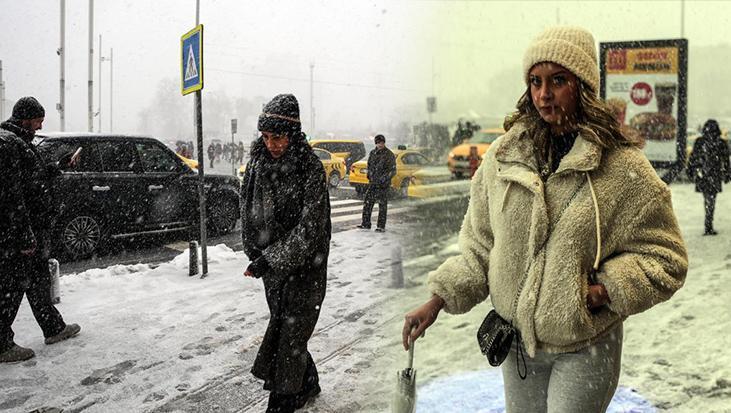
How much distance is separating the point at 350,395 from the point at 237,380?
750mm

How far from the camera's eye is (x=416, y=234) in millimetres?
11227

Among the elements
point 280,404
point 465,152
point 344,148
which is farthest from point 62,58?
point 280,404

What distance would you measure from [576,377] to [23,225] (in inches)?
152

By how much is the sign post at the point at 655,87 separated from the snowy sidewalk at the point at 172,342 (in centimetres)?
429

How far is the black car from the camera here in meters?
8.41

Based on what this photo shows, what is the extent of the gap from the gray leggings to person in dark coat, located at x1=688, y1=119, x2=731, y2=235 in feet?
27.1

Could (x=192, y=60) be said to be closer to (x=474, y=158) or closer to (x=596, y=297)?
(x=596, y=297)

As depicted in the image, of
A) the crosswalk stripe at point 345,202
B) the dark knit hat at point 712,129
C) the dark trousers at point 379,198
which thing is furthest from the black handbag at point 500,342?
the crosswalk stripe at point 345,202

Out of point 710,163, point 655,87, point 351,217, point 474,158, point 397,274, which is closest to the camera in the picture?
point 397,274

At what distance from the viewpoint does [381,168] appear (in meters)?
11.1

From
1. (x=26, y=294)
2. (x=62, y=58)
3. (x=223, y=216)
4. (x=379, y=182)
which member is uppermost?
(x=62, y=58)

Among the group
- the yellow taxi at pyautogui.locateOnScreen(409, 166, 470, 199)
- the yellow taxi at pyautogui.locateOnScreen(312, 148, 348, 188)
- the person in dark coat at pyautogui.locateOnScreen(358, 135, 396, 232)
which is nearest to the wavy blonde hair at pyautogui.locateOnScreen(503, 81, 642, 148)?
the person in dark coat at pyautogui.locateOnScreen(358, 135, 396, 232)

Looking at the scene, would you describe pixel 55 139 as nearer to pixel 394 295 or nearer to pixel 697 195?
pixel 394 295

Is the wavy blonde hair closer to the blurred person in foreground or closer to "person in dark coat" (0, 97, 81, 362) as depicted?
the blurred person in foreground
